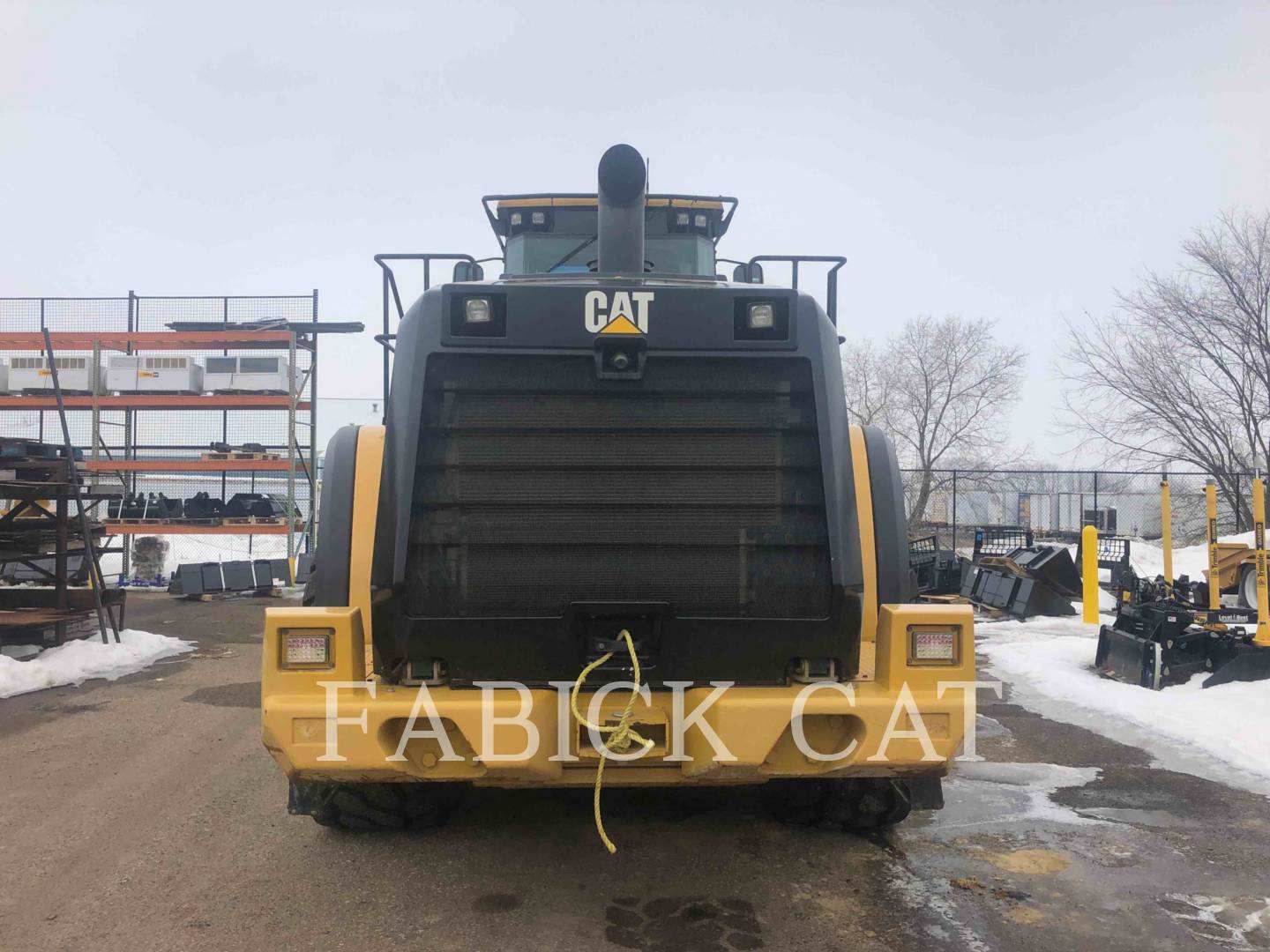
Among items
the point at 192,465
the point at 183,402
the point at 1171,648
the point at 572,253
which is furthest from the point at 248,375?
the point at 1171,648

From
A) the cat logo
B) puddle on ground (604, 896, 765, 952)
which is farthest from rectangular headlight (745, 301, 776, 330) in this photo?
puddle on ground (604, 896, 765, 952)

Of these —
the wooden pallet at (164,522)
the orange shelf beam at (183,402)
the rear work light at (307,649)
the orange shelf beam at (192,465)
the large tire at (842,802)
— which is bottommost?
the large tire at (842,802)

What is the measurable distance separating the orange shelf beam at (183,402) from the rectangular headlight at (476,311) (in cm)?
1771

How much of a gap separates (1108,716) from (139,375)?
784 inches

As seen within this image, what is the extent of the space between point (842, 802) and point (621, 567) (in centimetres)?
179

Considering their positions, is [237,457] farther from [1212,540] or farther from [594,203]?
[1212,540]

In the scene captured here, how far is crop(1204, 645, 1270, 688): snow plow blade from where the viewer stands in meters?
7.16

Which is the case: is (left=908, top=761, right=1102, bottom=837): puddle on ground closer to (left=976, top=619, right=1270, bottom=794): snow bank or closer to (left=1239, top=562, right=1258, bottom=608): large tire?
(left=976, top=619, right=1270, bottom=794): snow bank

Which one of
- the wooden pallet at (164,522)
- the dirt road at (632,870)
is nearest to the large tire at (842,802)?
the dirt road at (632,870)

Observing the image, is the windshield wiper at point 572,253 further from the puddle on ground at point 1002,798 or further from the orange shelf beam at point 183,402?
the orange shelf beam at point 183,402

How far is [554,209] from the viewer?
610 centimetres

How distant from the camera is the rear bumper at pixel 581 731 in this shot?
326 cm

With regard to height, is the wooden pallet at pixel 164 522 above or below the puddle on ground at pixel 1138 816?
above

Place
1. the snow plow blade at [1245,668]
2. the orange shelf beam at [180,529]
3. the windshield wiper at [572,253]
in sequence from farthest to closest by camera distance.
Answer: the orange shelf beam at [180,529] < the snow plow blade at [1245,668] < the windshield wiper at [572,253]
